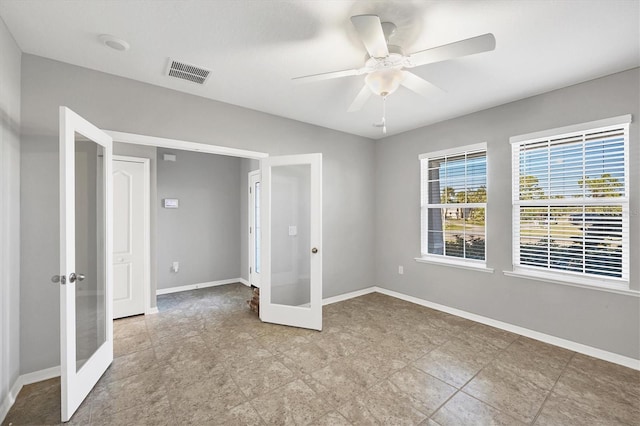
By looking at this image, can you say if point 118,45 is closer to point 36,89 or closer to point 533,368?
point 36,89

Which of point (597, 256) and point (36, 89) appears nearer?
point (36, 89)

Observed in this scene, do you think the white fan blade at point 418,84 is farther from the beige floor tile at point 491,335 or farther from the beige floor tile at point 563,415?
the beige floor tile at point 491,335

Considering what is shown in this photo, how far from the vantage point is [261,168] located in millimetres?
3586

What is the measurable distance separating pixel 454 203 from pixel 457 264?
2.83 ft

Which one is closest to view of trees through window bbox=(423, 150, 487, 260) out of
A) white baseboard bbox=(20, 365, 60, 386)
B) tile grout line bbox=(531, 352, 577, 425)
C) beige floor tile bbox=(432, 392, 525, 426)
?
tile grout line bbox=(531, 352, 577, 425)

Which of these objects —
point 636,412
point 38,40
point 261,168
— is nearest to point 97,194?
point 38,40

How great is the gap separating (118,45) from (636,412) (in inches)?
188

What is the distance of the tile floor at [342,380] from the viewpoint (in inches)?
76.2

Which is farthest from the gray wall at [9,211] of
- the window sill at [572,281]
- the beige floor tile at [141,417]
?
the window sill at [572,281]

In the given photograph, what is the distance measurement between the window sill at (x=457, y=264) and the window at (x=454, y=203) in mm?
43

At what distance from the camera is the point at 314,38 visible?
2.12m

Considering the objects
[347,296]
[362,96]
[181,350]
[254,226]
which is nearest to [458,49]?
[362,96]

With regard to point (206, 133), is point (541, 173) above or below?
below

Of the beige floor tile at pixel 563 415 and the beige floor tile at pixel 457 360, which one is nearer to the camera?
the beige floor tile at pixel 563 415
